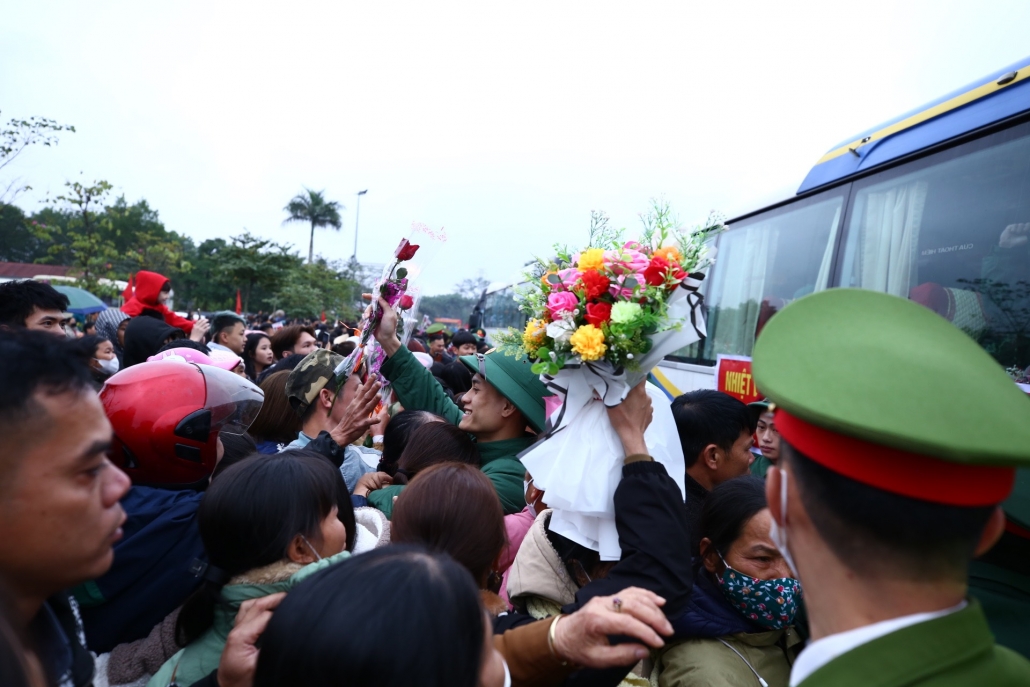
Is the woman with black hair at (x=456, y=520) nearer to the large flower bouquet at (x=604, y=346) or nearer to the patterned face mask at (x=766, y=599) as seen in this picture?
the large flower bouquet at (x=604, y=346)

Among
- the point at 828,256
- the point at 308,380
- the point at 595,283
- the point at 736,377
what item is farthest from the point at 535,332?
the point at 736,377

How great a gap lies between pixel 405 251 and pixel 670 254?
156cm

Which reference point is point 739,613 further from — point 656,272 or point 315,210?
point 315,210

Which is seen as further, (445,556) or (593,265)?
(593,265)

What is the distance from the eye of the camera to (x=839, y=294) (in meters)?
1.17

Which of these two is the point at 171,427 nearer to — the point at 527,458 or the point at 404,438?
the point at 527,458

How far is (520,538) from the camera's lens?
8.38 ft

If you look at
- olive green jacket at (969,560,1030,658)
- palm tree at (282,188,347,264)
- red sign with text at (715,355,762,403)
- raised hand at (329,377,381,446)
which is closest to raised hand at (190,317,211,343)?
raised hand at (329,377,381,446)

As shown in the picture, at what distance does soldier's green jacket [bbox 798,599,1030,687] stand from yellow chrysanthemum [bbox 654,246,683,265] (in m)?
1.19

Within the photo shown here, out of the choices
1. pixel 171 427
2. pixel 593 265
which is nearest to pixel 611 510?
pixel 593 265

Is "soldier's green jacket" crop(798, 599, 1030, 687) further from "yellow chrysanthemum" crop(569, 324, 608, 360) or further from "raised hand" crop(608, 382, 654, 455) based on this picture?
"yellow chrysanthemum" crop(569, 324, 608, 360)

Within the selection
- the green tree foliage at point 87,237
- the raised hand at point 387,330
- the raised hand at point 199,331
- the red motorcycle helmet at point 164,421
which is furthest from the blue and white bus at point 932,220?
the green tree foliage at point 87,237

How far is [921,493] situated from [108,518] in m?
1.55

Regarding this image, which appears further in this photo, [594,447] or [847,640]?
[594,447]
